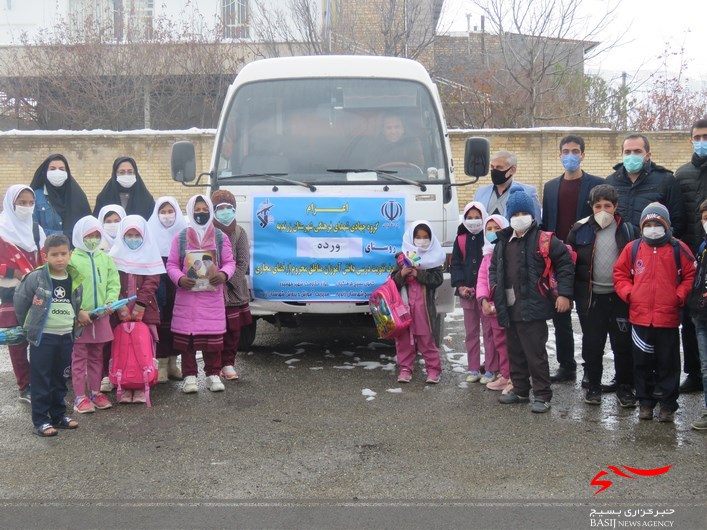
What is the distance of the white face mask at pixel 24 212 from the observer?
6027 mm

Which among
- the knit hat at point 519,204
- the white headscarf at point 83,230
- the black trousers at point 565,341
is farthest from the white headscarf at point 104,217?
the black trousers at point 565,341

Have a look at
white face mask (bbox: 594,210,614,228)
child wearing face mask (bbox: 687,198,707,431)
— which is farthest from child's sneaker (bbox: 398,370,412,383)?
child wearing face mask (bbox: 687,198,707,431)

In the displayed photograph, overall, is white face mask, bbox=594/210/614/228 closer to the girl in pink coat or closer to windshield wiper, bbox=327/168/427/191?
windshield wiper, bbox=327/168/427/191

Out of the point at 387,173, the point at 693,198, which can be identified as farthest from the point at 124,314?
the point at 693,198

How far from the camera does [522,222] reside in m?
5.80

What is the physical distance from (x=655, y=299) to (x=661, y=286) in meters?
0.10

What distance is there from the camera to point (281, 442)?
17.0 feet

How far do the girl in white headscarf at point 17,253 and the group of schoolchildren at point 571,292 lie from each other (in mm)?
2846

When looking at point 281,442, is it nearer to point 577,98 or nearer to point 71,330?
point 71,330

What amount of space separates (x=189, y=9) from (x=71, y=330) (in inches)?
990

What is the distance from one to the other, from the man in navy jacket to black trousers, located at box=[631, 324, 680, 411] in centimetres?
94

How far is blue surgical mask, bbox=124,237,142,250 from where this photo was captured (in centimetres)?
612

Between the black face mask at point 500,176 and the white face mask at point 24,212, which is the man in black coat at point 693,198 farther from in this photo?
the white face mask at point 24,212

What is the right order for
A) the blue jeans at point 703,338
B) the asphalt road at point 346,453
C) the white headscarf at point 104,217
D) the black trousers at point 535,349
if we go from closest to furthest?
the asphalt road at point 346,453 < the blue jeans at point 703,338 < the black trousers at point 535,349 < the white headscarf at point 104,217
